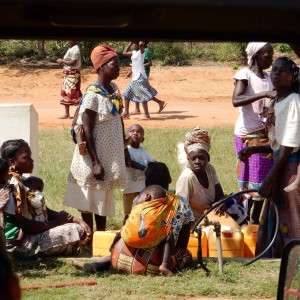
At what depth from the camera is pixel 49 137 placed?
1439 centimetres

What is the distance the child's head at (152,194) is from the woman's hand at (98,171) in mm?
916

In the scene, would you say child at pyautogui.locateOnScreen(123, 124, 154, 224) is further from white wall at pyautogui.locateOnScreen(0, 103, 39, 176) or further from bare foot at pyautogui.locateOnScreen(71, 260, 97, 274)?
bare foot at pyautogui.locateOnScreen(71, 260, 97, 274)

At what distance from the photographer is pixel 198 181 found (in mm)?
7438

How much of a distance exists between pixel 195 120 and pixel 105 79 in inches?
402

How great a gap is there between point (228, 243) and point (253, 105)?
1324 mm

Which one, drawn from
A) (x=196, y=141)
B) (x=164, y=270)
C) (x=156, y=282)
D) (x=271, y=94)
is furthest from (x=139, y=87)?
(x=156, y=282)

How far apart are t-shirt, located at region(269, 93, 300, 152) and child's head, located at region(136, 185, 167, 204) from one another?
95cm

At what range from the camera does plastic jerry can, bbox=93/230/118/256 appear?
7.03 meters

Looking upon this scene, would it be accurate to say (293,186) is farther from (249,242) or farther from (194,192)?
(194,192)

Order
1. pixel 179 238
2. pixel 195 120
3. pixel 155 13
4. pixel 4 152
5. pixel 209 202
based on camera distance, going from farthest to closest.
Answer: pixel 195 120
pixel 209 202
pixel 4 152
pixel 179 238
pixel 155 13

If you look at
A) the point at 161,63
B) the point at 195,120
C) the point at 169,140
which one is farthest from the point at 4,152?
the point at 161,63

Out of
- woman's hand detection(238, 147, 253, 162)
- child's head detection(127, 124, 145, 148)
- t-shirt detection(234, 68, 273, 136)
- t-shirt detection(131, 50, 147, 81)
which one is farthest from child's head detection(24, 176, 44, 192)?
t-shirt detection(131, 50, 147, 81)

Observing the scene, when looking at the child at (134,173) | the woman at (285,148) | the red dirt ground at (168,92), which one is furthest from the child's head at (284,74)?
the red dirt ground at (168,92)

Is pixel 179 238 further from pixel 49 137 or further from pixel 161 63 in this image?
pixel 161 63
